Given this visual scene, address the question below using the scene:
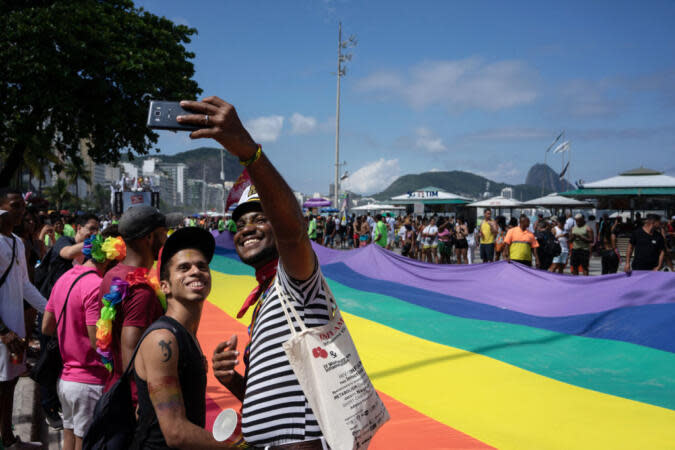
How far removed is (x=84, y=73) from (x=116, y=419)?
1624 centimetres

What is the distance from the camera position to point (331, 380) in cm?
152

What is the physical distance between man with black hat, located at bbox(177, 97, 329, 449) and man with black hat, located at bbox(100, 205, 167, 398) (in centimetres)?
82

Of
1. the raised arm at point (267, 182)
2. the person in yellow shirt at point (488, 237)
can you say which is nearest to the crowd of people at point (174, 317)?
the raised arm at point (267, 182)

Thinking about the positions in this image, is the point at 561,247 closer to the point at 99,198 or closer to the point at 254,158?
the point at 254,158

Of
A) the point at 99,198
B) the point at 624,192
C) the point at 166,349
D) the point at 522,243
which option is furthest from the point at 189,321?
the point at 99,198

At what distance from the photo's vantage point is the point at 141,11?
17906mm

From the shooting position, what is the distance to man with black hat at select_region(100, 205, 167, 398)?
2545 mm

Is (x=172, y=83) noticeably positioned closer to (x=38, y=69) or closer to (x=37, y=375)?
(x=38, y=69)

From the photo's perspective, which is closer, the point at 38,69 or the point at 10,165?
the point at 38,69

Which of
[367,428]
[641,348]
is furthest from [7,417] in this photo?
[641,348]

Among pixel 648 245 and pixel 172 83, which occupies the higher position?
pixel 172 83

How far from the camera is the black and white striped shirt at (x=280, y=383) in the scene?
5.07 ft

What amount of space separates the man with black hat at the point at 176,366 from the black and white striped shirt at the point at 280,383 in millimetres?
205

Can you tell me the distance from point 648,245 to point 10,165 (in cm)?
1920
